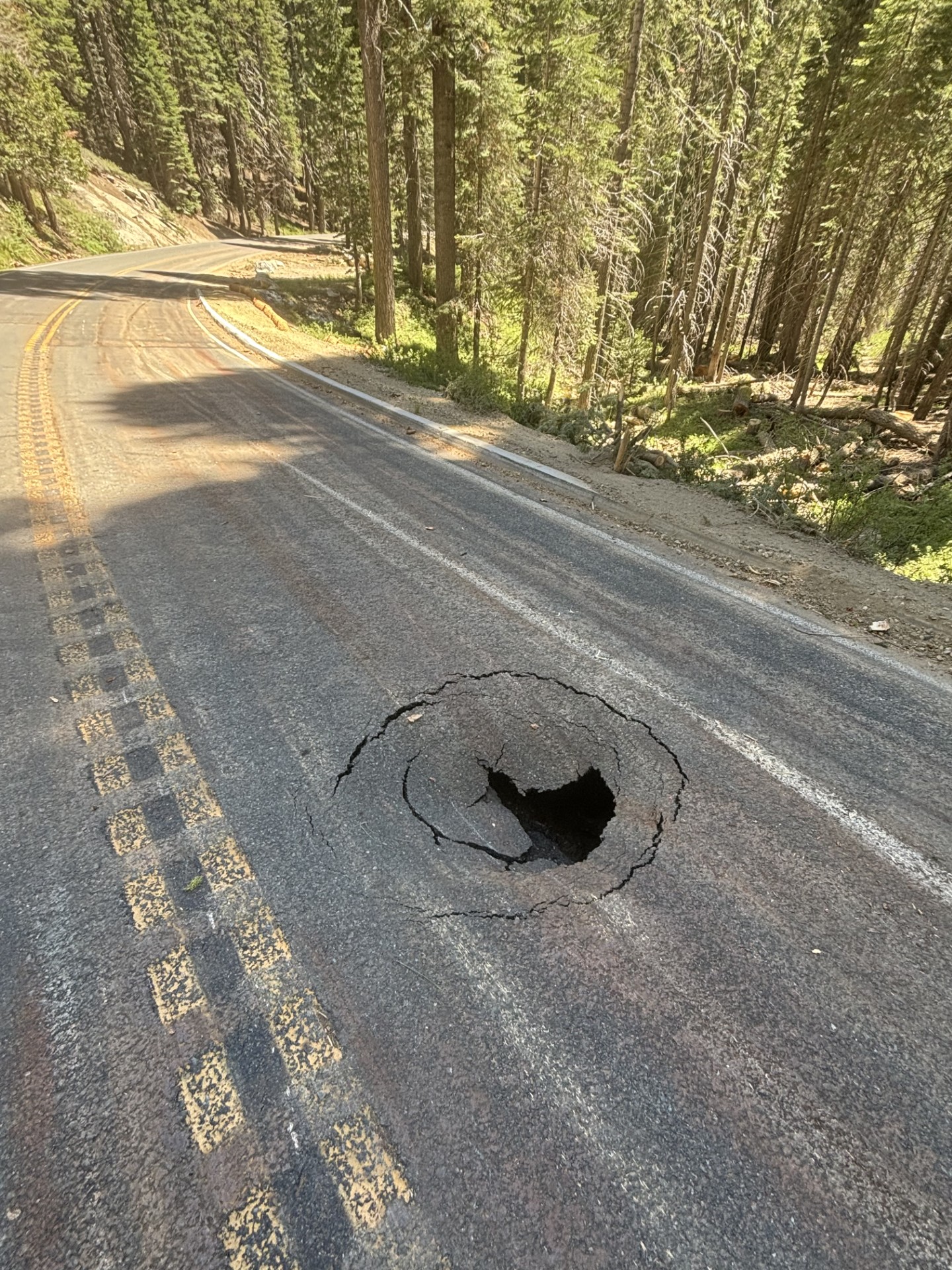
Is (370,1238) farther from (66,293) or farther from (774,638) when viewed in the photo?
(66,293)

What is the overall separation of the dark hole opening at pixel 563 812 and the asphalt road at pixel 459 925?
16 mm

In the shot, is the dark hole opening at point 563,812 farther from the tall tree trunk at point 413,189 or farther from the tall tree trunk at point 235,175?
the tall tree trunk at point 235,175

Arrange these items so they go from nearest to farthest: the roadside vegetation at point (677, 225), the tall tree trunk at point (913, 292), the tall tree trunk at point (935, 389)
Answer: the roadside vegetation at point (677, 225), the tall tree trunk at point (935, 389), the tall tree trunk at point (913, 292)

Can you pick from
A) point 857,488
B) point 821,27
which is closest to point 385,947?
point 857,488

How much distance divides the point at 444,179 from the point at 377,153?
1660mm

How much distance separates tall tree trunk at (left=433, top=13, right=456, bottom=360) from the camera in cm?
1213

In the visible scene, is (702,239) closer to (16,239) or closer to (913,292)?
(913,292)

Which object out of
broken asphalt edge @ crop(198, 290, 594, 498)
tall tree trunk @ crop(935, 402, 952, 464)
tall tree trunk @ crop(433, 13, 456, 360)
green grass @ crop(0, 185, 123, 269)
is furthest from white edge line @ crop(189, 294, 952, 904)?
green grass @ crop(0, 185, 123, 269)

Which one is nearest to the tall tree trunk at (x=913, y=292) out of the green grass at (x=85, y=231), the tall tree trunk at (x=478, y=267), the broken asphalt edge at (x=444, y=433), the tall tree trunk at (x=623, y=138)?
the tall tree trunk at (x=623, y=138)

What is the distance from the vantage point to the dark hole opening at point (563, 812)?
2822 mm

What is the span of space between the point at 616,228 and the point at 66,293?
707 inches

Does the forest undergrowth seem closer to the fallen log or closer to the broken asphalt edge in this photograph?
the fallen log

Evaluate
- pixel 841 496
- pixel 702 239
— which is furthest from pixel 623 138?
pixel 841 496

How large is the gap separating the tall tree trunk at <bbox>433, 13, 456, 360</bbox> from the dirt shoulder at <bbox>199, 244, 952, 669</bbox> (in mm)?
4715
